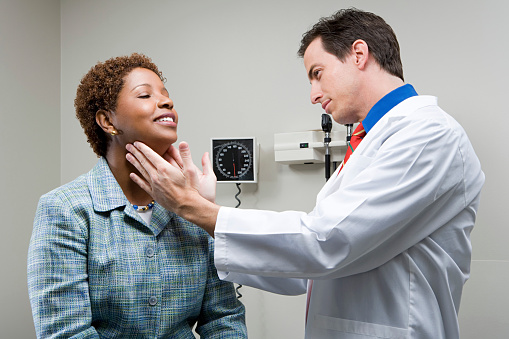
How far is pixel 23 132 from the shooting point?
257 cm

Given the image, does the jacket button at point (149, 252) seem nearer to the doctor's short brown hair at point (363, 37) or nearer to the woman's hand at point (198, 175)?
the woman's hand at point (198, 175)

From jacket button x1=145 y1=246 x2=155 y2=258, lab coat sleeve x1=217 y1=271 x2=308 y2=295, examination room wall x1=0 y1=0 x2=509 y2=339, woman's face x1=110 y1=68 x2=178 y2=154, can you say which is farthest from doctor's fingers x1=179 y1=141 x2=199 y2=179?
examination room wall x1=0 y1=0 x2=509 y2=339

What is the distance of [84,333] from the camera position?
43.4 inches

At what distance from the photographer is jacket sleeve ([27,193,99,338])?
1.09m

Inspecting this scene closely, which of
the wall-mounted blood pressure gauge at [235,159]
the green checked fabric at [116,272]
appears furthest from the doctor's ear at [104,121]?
the wall-mounted blood pressure gauge at [235,159]

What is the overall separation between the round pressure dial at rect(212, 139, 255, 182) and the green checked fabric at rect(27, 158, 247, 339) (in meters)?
1.00

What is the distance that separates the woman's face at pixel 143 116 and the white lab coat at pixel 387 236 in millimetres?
365

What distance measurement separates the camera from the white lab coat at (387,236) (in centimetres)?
96

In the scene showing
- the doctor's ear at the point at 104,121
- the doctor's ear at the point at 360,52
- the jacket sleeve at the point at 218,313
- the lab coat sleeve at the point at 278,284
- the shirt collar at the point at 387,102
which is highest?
the doctor's ear at the point at 360,52

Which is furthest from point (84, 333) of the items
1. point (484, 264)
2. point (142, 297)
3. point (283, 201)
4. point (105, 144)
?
point (484, 264)

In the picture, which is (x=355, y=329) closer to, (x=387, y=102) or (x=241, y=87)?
(x=387, y=102)

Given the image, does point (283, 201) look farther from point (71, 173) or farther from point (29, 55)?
point (29, 55)

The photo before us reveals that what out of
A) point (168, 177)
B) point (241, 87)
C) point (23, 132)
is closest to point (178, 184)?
point (168, 177)

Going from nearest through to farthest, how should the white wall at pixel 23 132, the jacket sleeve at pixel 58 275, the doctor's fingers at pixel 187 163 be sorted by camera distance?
the jacket sleeve at pixel 58 275 → the doctor's fingers at pixel 187 163 → the white wall at pixel 23 132
